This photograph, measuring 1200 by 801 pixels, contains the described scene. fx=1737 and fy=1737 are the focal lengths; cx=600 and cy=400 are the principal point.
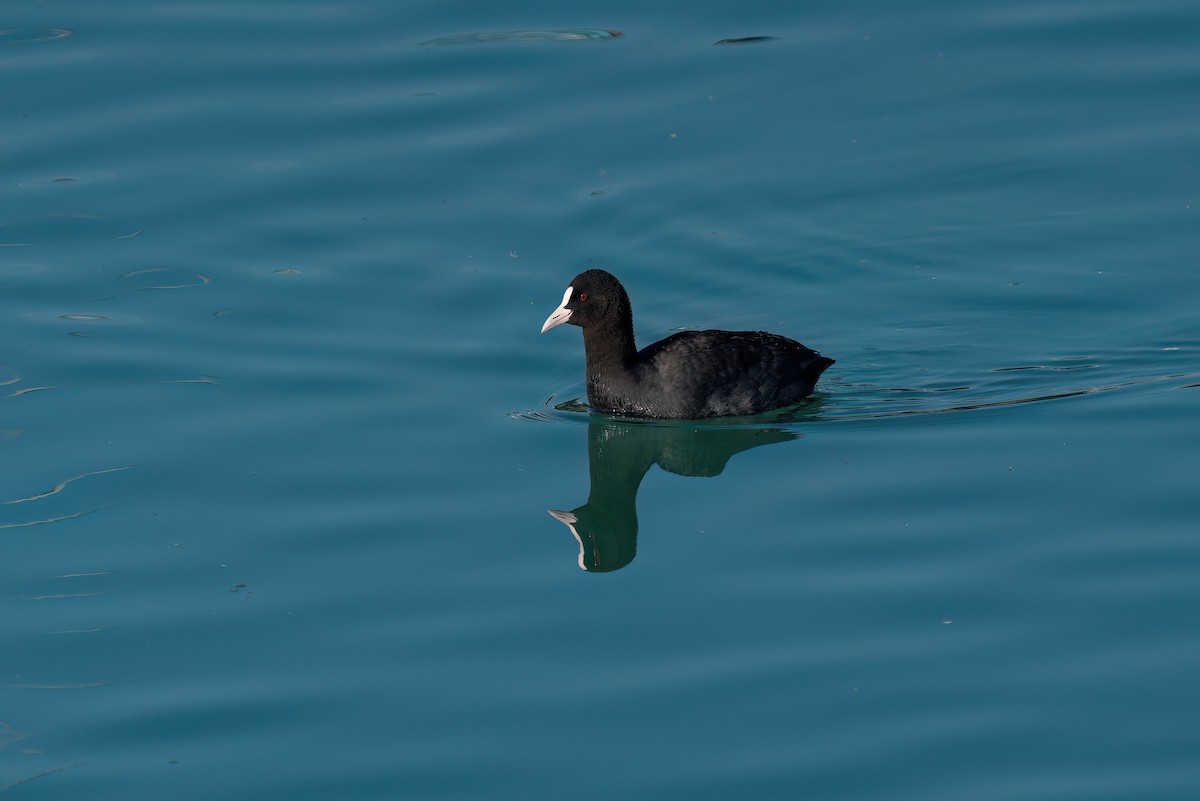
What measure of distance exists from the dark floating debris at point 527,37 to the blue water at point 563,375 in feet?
0.33

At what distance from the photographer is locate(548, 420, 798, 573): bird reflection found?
10.3 metres

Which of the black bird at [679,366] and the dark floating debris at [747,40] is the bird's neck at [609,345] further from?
the dark floating debris at [747,40]

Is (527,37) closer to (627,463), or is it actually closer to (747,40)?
(747,40)

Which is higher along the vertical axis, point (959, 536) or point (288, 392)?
point (288, 392)

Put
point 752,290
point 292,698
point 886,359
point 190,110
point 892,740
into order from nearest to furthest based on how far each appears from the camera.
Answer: point 892,740
point 292,698
point 886,359
point 752,290
point 190,110

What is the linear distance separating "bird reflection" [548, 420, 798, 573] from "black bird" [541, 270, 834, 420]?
0.61 feet

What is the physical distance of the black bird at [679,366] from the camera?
12.0m

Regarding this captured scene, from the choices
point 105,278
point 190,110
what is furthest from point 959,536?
point 190,110

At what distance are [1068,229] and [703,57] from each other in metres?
4.48

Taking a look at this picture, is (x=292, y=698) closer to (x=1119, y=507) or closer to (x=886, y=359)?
(x=1119, y=507)

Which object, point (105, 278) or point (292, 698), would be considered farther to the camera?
point (105, 278)

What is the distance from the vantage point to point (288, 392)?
39.5 feet

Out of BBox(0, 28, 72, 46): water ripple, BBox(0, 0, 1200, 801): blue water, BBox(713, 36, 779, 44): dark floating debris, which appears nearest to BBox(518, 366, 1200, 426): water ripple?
BBox(0, 0, 1200, 801): blue water

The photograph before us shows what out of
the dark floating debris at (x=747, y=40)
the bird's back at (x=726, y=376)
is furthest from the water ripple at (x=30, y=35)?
the bird's back at (x=726, y=376)
